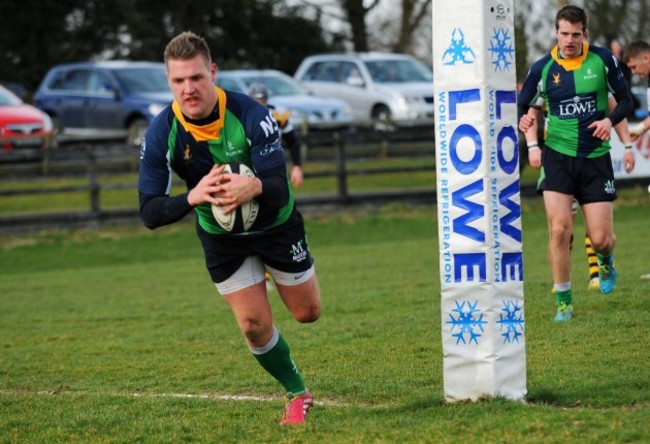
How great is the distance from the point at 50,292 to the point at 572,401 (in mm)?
11344

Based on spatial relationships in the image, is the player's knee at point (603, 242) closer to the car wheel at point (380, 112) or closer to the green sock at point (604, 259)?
the green sock at point (604, 259)

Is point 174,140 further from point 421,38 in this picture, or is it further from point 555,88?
point 421,38

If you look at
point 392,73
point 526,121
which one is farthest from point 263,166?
point 392,73

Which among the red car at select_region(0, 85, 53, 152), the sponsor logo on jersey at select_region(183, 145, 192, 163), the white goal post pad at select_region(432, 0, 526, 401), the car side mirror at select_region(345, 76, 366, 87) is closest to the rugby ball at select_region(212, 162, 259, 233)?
the sponsor logo on jersey at select_region(183, 145, 192, 163)

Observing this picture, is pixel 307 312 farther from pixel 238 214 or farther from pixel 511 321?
pixel 511 321

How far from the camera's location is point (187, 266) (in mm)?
19719

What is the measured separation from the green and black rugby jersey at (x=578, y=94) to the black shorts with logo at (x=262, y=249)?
3.56 meters

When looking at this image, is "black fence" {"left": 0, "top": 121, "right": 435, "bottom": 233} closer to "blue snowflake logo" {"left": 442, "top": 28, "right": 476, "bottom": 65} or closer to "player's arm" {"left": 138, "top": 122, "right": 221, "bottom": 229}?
"player's arm" {"left": 138, "top": 122, "right": 221, "bottom": 229}

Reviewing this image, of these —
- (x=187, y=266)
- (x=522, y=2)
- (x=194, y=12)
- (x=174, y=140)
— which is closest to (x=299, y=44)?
(x=194, y=12)

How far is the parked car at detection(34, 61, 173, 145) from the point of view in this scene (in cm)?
2864

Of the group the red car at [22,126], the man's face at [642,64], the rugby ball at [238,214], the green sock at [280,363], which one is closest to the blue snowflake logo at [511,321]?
the green sock at [280,363]

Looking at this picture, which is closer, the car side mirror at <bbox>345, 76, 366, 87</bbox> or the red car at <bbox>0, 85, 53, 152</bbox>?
the red car at <bbox>0, 85, 53, 152</bbox>

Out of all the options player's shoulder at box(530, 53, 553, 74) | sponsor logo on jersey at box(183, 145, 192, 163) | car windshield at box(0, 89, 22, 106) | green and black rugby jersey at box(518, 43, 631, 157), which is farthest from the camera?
car windshield at box(0, 89, 22, 106)

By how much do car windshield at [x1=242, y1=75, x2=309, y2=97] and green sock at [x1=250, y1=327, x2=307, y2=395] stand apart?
22469mm
